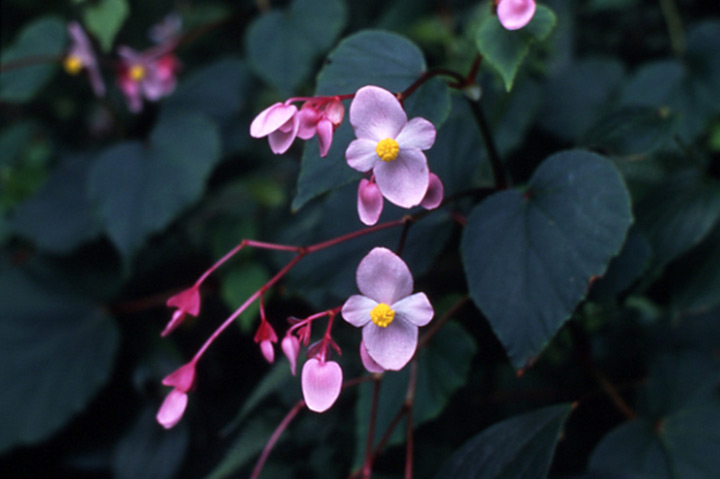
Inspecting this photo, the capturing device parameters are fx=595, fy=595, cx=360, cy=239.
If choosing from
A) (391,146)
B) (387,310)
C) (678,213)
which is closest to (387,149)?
(391,146)

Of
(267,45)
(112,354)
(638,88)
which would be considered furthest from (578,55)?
(112,354)

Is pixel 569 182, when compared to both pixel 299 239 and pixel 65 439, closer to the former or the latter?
pixel 299 239

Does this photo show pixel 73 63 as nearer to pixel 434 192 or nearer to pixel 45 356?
pixel 45 356

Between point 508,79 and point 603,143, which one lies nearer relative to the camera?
point 508,79

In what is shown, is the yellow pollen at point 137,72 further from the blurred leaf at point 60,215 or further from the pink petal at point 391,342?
the pink petal at point 391,342

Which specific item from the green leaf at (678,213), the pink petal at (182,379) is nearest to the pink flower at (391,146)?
the pink petal at (182,379)
